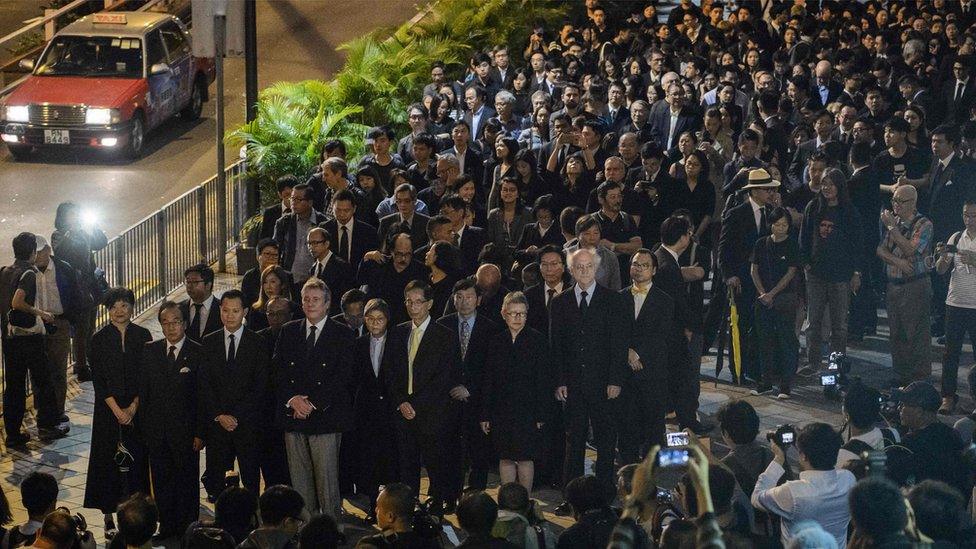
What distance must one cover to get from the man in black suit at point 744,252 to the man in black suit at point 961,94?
674 centimetres

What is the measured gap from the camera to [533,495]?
12094mm

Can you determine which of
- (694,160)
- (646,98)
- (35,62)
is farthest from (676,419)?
(35,62)

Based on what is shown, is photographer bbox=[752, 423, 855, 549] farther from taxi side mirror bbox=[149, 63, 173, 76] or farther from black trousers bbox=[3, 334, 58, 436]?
taxi side mirror bbox=[149, 63, 173, 76]

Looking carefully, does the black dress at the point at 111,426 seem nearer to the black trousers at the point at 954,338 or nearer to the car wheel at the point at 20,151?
the black trousers at the point at 954,338

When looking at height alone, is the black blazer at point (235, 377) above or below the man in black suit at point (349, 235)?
below

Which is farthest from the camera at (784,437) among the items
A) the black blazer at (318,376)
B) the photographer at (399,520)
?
the black blazer at (318,376)

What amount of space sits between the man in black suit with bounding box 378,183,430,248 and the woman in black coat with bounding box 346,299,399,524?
2718 millimetres

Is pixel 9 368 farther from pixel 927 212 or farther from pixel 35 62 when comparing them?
pixel 35 62

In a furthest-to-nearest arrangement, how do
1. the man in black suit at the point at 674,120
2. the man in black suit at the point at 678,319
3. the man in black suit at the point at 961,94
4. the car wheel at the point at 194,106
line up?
1. the car wheel at the point at 194,106
2. the man in black suit at the point at 961,94
3. the man in black suit at the point at 674,120
4. the man in black suit at the point at 678,319

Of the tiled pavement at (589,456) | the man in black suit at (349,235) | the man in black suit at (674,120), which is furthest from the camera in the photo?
the man in black suit at (674,120)

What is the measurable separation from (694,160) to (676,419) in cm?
310

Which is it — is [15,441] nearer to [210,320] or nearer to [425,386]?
[210,320]

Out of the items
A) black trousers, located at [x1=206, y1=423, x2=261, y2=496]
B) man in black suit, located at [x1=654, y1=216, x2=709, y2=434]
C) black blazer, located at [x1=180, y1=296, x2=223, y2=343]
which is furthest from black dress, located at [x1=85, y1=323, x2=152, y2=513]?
man in black suit, located at [x1=654, y1=216, x2=709, y2=434]

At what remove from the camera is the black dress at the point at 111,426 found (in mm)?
11391
